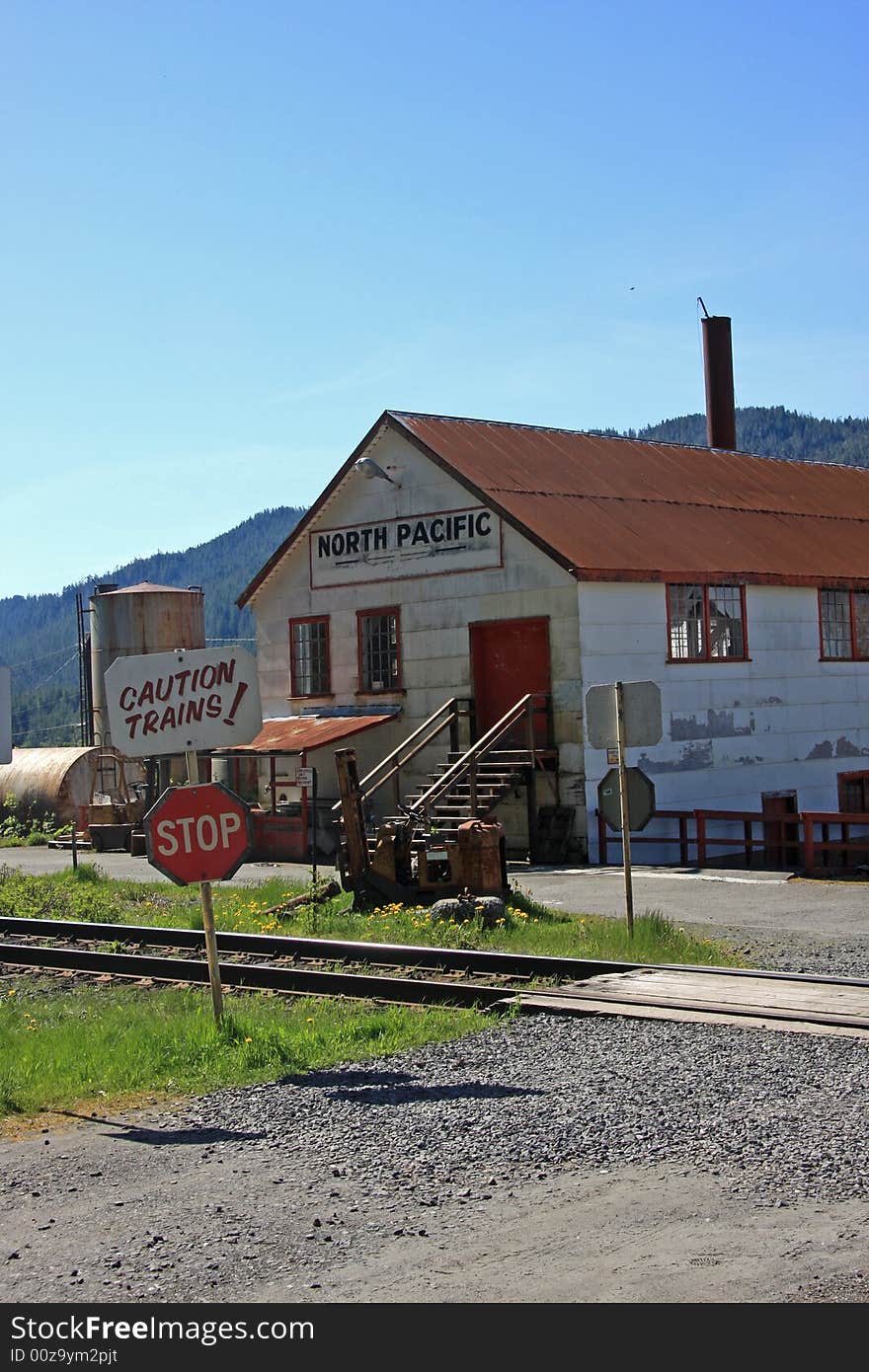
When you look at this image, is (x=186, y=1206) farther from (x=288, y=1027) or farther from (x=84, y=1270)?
(x=288, y=1027)

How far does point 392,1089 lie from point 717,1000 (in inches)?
115

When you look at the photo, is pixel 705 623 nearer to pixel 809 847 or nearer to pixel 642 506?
pixel 642 506

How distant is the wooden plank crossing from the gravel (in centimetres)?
34

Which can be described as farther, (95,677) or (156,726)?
(95,677)

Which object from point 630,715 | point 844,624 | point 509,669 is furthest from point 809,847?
point 844,624

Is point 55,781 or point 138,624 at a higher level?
point 138,624

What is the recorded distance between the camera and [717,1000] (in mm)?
10711

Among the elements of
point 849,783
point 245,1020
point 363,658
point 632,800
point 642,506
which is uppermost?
point 642,506

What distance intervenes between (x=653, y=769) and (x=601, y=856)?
6.25ft

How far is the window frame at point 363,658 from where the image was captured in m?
28.5

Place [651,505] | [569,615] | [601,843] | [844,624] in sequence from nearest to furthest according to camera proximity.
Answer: [601,843] < [569,615] < [651,505] < [844,624]

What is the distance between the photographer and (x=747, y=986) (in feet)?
36.7

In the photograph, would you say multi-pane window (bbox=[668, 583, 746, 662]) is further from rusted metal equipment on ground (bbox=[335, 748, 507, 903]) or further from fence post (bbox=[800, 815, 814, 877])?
rusted metal equipment on ground (bbox=[335, 748, 507, 903])

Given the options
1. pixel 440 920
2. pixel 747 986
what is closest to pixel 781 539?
pixel 440 920
